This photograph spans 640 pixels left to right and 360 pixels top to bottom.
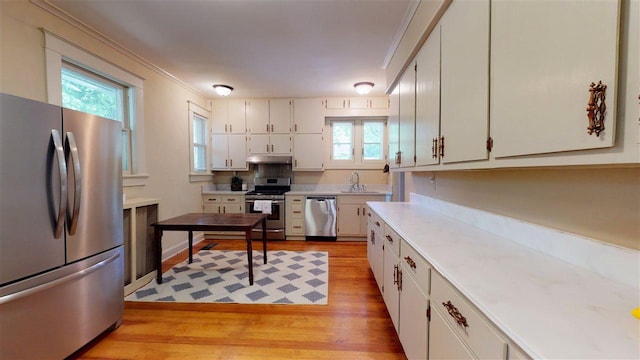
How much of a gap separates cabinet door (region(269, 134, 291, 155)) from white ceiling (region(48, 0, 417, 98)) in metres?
1.22

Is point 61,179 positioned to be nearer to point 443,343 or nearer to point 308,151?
point 443,343

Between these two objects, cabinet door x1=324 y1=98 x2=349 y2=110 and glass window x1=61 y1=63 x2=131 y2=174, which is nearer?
glass window x1=61 y1=63 x2=131 y2=174

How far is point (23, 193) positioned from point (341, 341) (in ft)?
7.32

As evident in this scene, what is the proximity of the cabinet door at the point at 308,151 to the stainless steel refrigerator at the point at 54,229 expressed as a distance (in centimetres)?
305

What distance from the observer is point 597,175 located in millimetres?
957

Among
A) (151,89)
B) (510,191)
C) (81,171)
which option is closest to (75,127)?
(81,171)

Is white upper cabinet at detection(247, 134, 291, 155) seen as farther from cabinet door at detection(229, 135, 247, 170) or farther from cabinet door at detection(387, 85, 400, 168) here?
cabinet door at detection(387, 85, 400, 168)

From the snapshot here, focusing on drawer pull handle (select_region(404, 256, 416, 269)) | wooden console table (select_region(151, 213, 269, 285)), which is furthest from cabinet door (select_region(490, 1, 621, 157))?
wooden console table (select_region(151, 213, 269, 285))

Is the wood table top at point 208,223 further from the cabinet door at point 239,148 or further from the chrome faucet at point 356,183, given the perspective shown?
the chrome faucet at point 356,183

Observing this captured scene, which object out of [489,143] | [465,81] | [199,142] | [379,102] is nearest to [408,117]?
[465,81]

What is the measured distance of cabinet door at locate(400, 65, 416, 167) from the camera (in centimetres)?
228

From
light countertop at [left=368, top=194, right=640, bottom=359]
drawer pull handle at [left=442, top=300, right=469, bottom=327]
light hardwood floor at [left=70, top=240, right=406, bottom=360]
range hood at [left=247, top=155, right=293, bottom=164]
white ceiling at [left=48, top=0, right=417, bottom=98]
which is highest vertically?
white ceiling at [left=48, top=0, right=417, bottom=98]

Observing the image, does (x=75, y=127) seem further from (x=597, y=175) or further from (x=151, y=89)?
(x=597, y=175)

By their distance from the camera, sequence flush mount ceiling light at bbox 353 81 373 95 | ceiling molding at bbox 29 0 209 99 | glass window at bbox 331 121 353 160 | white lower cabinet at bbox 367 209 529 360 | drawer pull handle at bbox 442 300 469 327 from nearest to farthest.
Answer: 1. white lower cabinet at bbox 367 209 529 360
2. drawer pull handle at bbox 442 300 469 327
3. ceiling molding at bbox 29 0 209 99
4. flush mount ceiling light at bbox 353 81 373 95
5. glass window at bbox 331 121 353 160
